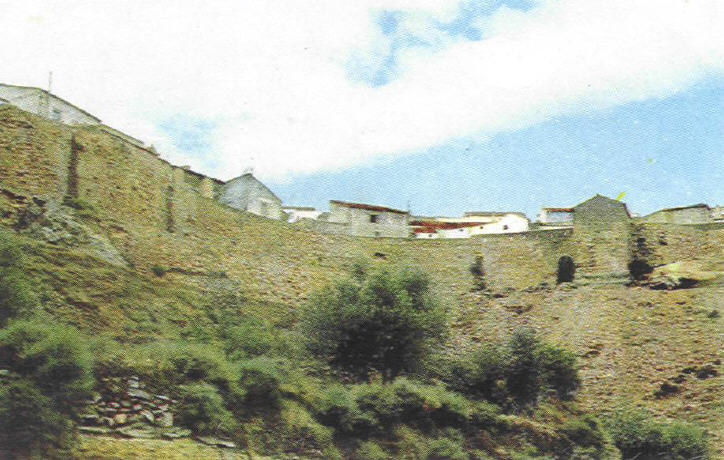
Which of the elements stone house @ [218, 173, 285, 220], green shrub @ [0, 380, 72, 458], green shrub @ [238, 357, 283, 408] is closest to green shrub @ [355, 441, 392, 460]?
green shrub @ [238, 357, 283, 408]

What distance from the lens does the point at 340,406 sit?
61.3 ft

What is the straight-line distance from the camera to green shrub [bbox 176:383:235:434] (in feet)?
51.0

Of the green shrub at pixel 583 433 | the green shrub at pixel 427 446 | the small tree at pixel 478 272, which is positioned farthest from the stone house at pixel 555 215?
the green shrub at pixel 427 446

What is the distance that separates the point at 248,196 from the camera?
44.8 m

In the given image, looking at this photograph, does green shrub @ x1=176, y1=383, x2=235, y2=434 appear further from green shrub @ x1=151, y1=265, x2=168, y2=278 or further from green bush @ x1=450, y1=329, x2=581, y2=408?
green bush @ x1=450, y1=329, x2=581, y2=408

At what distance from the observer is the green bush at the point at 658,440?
2200 cm

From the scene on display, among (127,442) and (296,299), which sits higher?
(296,299)

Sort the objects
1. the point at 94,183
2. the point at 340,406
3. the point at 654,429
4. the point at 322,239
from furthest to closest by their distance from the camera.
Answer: the point at 322,239 < the point at 94,183 < the point at 654,429 < the point at 340,406

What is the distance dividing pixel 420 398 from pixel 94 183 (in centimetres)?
1074

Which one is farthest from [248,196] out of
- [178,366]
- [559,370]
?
[178,366]

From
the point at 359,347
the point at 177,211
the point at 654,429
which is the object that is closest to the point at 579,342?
the point at 654,429

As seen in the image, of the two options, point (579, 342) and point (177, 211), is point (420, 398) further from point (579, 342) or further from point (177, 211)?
point (177, 211)

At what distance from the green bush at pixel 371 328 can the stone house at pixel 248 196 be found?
20481 millimetres

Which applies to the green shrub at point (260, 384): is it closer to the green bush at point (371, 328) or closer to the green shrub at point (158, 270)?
the green bush at point (371, 328)
